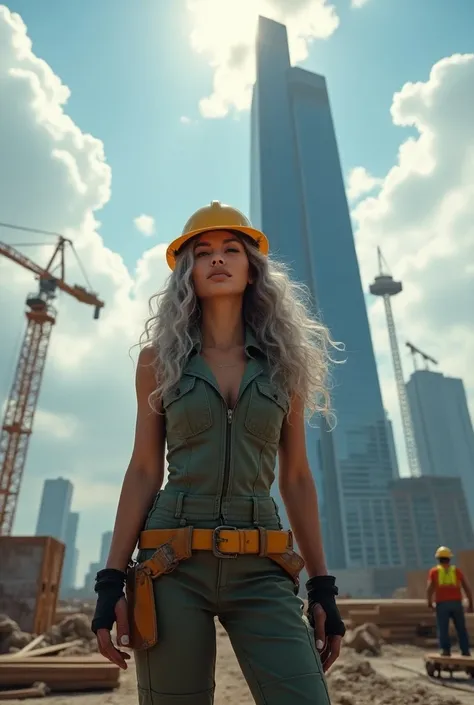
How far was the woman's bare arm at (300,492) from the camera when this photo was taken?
2.17 m

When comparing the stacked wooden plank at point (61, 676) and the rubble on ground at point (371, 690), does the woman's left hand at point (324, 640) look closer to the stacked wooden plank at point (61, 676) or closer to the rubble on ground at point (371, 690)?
the rubble on ground at point (371, 690)

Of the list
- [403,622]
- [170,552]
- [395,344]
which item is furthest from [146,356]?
[395,344]

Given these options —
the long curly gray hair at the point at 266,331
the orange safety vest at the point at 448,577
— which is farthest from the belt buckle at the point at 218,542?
the orange safety vest at the point at 448,577

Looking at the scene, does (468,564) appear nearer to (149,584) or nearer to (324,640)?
(324,640)

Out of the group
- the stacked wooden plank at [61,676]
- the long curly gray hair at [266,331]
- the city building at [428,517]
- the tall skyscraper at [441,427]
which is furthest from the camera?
the tall skyscraper at [441,427]

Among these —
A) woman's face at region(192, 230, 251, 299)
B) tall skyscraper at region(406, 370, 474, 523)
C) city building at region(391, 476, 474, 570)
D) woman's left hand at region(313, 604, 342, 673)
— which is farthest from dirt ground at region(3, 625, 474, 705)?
tall skyscraper at region(406, 370, 474, 523)

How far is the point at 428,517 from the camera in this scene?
11869cm

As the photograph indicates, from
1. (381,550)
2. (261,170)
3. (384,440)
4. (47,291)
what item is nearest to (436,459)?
(384,440)

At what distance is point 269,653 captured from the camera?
5.45 feet

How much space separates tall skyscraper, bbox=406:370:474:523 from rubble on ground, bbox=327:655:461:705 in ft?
574

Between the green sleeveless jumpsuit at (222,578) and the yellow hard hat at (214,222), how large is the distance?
824mm

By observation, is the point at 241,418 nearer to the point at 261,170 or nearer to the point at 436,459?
the point at 261,170

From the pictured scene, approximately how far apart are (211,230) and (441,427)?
185 meters

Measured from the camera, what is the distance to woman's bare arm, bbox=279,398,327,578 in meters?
2.17
